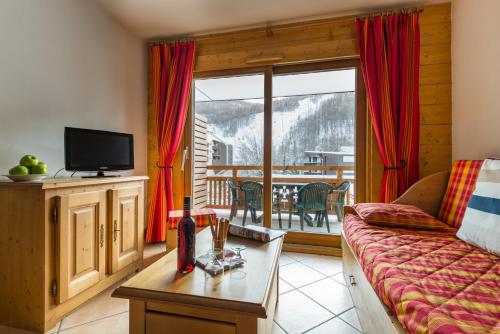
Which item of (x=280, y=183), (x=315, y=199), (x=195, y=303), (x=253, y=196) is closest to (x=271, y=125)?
(x=280, y=183)

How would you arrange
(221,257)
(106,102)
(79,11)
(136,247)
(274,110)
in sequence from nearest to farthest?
1. (221,257)
2. (136,247)
3. (79,11)
4. (106,102)
5. (274,110)

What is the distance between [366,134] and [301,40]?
3.96ft

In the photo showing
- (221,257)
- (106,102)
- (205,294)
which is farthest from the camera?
(106,102)

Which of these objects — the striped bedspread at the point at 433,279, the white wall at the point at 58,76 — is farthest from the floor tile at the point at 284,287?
the white wall at the point at 58,76

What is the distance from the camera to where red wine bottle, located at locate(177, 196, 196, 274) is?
1.01 metres

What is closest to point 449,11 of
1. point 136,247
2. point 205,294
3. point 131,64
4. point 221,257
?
point 221,257

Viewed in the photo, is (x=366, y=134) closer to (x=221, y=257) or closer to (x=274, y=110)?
(x=274, y=110)

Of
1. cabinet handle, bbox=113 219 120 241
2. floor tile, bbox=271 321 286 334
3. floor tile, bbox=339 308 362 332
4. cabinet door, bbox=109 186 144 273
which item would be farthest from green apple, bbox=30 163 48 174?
floor tile, bbox=339 308 362 332

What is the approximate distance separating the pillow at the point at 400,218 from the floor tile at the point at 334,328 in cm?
67

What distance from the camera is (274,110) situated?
111 inches

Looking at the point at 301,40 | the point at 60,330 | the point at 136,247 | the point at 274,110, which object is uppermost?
the point at 301,40

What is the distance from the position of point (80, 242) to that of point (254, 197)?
71.2 inches

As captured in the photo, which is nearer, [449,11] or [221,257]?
[221,257]

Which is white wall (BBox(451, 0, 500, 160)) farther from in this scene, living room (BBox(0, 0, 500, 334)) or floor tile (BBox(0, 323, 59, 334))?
floor tile (BBox(0, 323, 59, 334))
